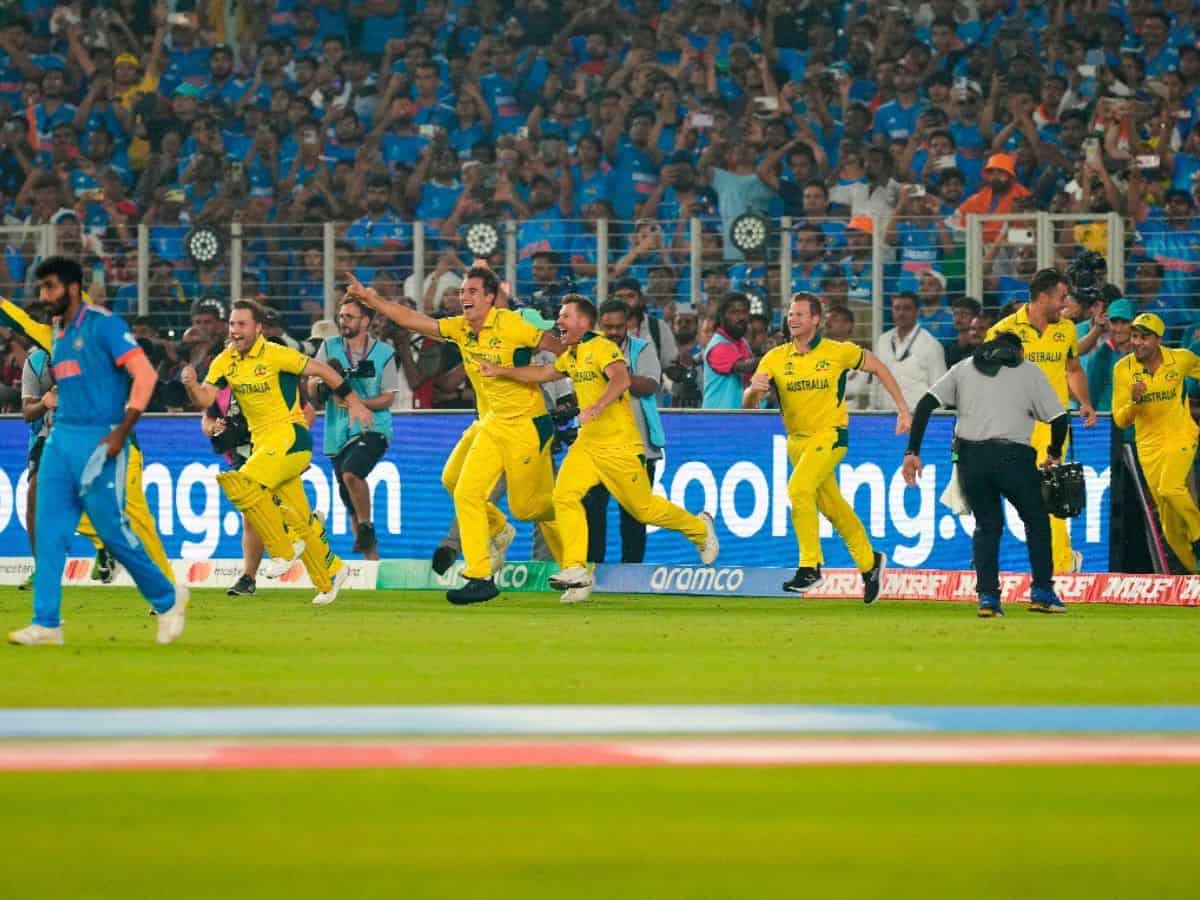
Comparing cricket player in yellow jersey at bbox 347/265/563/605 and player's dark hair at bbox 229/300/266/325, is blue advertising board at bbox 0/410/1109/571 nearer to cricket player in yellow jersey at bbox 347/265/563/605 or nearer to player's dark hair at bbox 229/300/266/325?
cricket player in yellow jersey at bbox 347/265/563/605

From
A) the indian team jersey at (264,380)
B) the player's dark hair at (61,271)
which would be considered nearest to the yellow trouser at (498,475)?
the indian team jersey at (264,380)

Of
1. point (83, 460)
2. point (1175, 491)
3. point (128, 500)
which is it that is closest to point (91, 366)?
point (83, 460)

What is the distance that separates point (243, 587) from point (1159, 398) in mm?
7883

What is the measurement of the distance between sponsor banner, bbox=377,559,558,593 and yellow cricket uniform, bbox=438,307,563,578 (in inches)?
74.9

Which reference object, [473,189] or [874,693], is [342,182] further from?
[874,693]

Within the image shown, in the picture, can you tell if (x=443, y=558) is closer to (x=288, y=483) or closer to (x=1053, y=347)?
(x=288, y=483)

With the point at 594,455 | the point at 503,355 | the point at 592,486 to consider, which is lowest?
the point at 592,486

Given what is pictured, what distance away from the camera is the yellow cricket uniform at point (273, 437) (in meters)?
18.0

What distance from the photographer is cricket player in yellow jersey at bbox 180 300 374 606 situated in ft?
58.9

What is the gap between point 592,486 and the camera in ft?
60.1

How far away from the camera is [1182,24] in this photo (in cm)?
2536

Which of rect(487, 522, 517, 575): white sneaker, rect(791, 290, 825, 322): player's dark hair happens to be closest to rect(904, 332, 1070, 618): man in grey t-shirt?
rect(791, 290, 825, 322): player's dark hair

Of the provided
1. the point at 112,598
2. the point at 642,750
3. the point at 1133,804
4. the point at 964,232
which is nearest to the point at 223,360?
the point at 112,598

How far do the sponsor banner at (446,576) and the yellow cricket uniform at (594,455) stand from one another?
1622 mm
